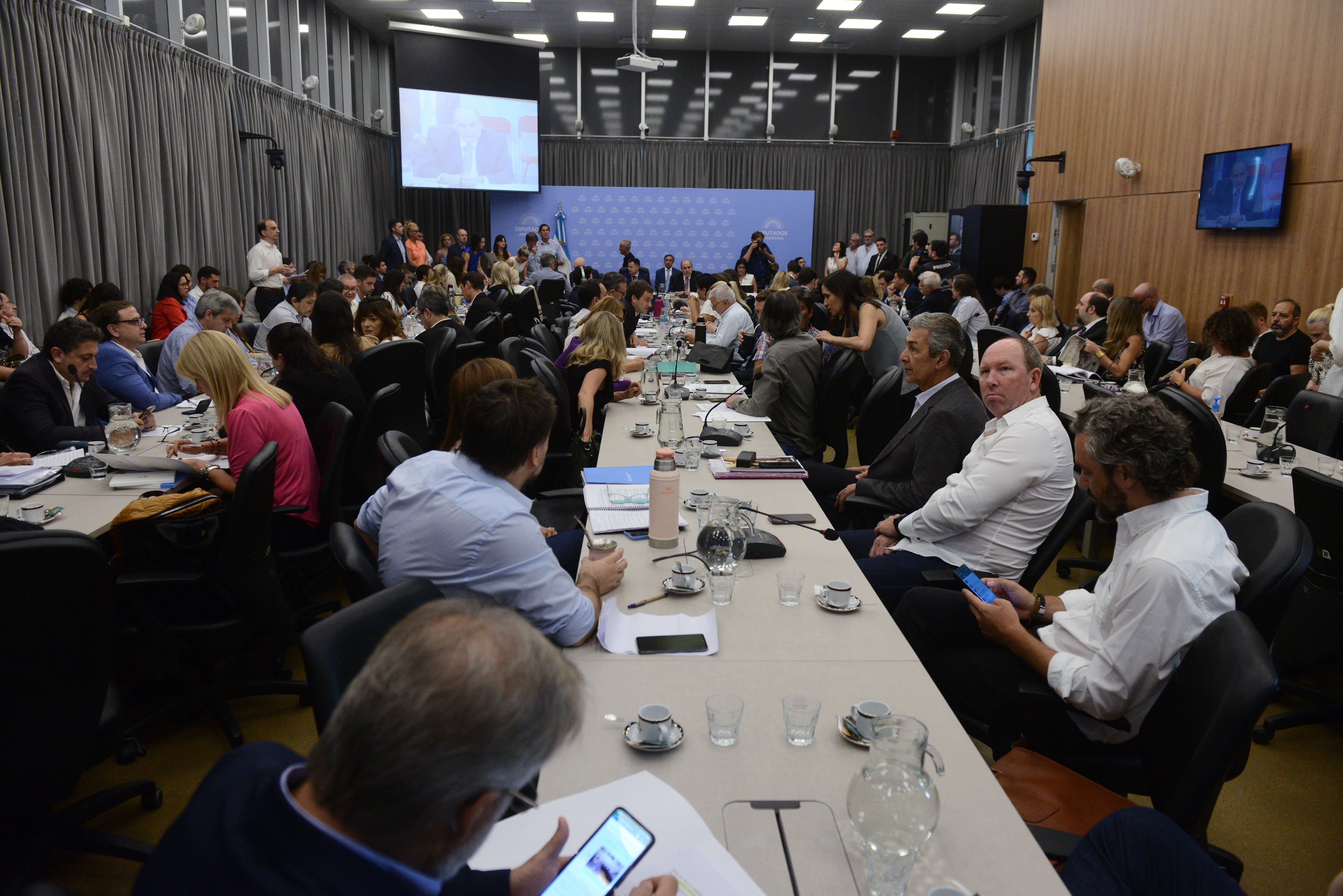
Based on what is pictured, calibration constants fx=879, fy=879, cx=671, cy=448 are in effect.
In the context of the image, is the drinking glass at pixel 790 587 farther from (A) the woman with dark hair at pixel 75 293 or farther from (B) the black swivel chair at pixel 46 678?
(A) the woman with dark hair at pixel 75 293

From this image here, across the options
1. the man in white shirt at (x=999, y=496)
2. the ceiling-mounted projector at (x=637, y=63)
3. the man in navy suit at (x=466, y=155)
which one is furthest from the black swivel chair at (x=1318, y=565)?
the man in navy suit at (x=466, y=155)

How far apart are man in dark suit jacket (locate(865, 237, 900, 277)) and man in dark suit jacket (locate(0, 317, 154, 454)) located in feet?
30.0

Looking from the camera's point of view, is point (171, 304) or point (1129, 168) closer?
point (171, 304)

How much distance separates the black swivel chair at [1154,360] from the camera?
665 centimetres

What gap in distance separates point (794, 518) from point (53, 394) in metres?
3.26

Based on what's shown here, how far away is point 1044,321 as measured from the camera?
7.80 metres

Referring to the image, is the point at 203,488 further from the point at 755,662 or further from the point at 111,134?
the point at 111,134

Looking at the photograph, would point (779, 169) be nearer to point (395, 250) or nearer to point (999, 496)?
point (395, 250)

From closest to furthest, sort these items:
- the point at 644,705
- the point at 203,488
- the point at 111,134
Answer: the point at 644,705
the point at 203,488
the point at 111,134

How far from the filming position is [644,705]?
164 centimetres

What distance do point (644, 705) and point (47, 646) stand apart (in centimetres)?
129

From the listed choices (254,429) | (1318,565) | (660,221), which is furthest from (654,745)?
(660,221)

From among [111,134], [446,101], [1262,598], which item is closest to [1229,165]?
[1262,598]

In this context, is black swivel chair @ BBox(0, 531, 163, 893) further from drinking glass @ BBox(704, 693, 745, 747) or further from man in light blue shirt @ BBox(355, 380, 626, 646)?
drinking glass @ BBox(704, 693, 745, 747)
